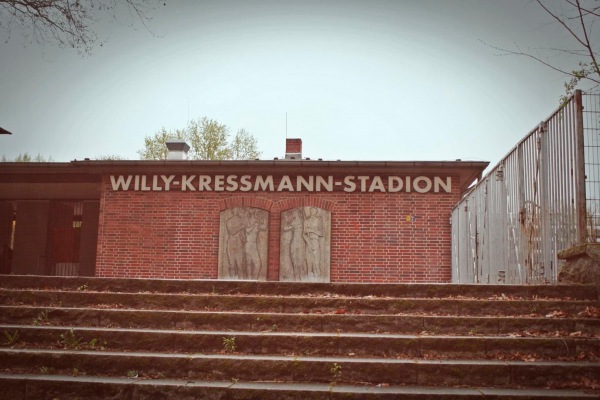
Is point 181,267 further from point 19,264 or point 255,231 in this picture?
point 19,264

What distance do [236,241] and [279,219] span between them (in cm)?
123

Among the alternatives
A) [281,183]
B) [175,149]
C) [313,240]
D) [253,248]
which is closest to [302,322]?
[313,240]

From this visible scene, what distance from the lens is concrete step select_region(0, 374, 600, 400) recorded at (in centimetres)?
455

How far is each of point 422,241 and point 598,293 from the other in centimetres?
774

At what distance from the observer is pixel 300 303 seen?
618 cm

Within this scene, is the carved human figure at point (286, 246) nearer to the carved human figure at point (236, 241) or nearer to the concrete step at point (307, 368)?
the carved human figure at point (236, 241)

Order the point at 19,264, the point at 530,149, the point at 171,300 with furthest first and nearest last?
the point at 19,264 → the point at 530,149 → the point at 171,300

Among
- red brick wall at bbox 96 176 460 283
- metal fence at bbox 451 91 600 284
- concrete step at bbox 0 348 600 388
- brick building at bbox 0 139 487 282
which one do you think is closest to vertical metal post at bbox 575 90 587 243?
metal fence at bbox 451 91 600 284

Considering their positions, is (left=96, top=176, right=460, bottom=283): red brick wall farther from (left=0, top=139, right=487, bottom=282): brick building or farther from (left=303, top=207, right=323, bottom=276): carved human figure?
(left=303, top=207, right=323, bottom=276): carved human figure

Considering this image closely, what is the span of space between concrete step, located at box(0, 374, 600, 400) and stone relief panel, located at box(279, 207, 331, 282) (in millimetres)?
8865

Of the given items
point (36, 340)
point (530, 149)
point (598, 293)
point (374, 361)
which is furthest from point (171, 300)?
point (530, 149)

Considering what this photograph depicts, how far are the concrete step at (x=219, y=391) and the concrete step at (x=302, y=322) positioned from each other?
0.89 meters

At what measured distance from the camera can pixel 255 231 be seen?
14.1m

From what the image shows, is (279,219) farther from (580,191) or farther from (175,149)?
(580,191)
